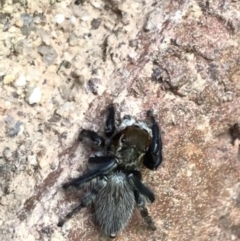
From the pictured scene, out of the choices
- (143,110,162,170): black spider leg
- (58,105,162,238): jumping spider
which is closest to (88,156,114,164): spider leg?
(58,105,162,238): jumping spider

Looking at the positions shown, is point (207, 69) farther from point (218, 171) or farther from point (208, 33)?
point (218, 171)

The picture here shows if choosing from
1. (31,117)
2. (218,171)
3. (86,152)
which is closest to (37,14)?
(31,117)

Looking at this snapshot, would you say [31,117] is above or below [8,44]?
below

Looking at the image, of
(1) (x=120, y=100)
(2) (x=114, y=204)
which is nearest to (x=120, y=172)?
(2) (x=114, y=204)

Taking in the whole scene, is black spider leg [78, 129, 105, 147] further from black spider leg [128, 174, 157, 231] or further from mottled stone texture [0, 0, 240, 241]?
black spider leg [128, 174, 157, 231]

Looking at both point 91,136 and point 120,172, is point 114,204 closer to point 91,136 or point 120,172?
point 120,172

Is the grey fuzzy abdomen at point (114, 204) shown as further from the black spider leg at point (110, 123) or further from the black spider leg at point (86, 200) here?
the black spider leg at point (110, 123)

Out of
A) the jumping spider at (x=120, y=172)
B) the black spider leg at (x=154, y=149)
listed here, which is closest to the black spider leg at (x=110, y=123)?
the jumping spider at (x=120, y=172)
